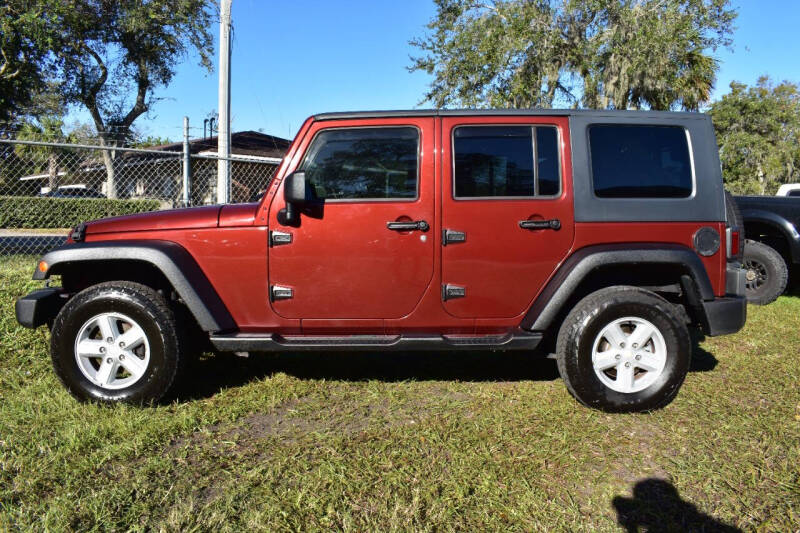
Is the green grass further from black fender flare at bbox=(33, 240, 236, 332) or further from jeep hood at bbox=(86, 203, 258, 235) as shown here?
jeep hood at bbox=(86, 203, 258, 235)

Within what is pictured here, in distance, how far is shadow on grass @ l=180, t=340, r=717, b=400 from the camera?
4051 millimetres

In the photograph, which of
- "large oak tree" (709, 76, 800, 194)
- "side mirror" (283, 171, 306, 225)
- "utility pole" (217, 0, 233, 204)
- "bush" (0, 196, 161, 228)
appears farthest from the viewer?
"large oak tree" (709, 76, 800, 194)

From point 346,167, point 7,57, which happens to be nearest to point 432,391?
point 346,167

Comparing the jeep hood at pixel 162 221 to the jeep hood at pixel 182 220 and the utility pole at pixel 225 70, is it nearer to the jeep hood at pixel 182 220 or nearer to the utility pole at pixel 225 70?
the jeep hood at pixel 182 220

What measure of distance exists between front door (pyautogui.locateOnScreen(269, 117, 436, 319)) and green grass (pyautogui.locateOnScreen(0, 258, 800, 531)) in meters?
0.71

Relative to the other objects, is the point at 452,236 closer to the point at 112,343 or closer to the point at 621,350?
the point at 621,350

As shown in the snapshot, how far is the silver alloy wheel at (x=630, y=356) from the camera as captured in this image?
334 cm

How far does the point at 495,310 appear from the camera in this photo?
345cm

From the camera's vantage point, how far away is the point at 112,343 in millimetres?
3354

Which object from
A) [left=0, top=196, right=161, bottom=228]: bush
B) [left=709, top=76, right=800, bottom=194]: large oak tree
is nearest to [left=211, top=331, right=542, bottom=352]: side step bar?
[left=0, top=196, right=161, bottom=228]: bush

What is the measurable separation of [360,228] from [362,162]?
17.7 inches

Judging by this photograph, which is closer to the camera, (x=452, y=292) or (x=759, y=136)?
(x=452, y=292)

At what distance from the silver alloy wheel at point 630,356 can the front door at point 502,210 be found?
55 centimetres

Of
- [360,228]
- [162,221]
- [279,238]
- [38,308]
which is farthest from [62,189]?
[360,228]
